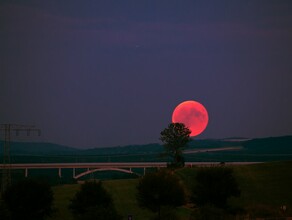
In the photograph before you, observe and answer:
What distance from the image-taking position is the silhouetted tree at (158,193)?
76.0 m

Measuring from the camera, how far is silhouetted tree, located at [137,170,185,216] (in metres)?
76.0

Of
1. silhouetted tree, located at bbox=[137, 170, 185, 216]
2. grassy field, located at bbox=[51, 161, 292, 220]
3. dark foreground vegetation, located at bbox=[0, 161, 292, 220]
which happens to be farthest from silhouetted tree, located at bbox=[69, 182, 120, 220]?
silhouetted tree, located at bbox=[137, 170, 185, 216]

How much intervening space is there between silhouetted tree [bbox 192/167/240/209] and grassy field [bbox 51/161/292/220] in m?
2.72

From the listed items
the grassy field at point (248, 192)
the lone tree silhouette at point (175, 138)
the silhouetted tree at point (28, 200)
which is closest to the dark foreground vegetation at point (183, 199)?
the grassy field at point (248, 192)

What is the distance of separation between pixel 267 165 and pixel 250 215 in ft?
142

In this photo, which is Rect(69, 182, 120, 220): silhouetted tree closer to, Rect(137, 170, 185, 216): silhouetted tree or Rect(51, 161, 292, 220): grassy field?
Rect(51, 161, 292, 220): grassy field

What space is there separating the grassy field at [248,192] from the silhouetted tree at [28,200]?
12.3 feet

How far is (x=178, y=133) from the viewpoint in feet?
396

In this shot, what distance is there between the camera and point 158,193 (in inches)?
3009

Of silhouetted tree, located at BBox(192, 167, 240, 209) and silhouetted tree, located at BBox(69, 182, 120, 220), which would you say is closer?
silhouetted tree, located at BBox(69, 182, 120, 220)

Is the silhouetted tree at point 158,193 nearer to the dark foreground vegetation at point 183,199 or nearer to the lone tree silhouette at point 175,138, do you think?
the dark foreground vegetation at point 183,199

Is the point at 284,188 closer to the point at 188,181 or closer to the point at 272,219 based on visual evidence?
the point at 188,181

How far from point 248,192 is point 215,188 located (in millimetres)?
16925

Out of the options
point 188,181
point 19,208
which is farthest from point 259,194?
point 19,208
